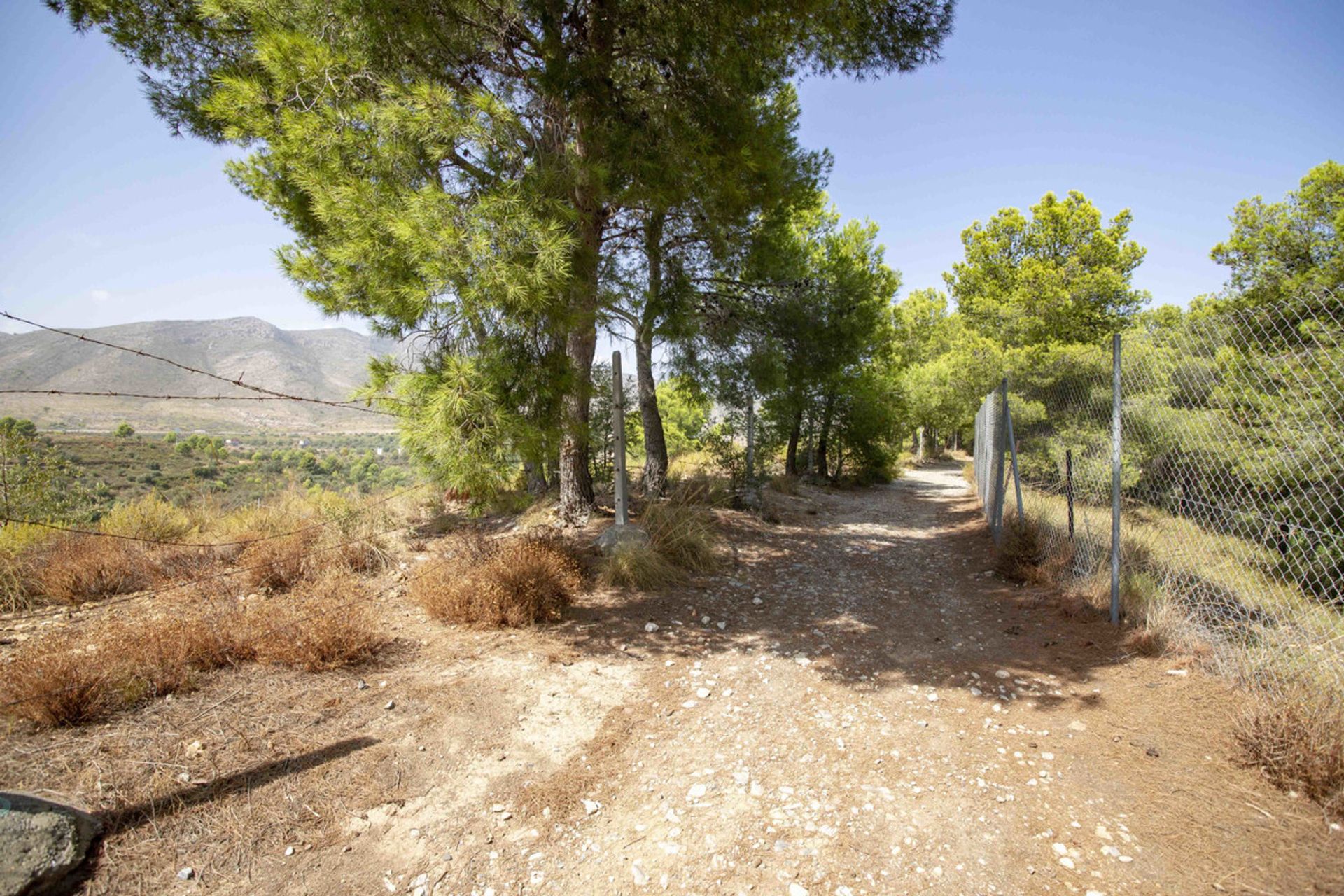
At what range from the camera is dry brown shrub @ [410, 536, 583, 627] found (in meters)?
4.80

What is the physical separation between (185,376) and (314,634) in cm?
2011

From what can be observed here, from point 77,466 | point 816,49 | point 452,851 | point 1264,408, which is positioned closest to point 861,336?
point 816,49

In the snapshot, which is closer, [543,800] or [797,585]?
[543,800]

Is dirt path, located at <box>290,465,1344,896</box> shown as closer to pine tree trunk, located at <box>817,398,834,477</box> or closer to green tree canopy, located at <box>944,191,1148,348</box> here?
pine tree trunk, located at <box>817,398,834,477</box>

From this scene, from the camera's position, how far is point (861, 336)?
10.9m

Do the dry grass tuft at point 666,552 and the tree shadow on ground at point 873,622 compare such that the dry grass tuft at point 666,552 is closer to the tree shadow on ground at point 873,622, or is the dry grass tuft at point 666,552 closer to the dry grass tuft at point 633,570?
the dry grass tuft at point 633,570

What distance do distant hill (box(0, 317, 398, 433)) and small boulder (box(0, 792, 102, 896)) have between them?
2483 mm

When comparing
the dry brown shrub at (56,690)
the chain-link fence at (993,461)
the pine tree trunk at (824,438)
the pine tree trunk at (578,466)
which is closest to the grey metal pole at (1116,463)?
the chain-link fence at (993,461)

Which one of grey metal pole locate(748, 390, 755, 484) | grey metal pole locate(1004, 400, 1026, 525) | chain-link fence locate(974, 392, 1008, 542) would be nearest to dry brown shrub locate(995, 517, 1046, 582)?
grey metal pole locate(1004, 400, 1026, 525)

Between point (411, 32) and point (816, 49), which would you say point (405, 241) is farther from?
point (816, 49)

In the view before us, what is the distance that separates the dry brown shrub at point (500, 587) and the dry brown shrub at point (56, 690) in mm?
2104

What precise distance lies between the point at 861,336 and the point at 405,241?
9.12m

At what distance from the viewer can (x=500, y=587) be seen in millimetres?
4891

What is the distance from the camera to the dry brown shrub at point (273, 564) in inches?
212
